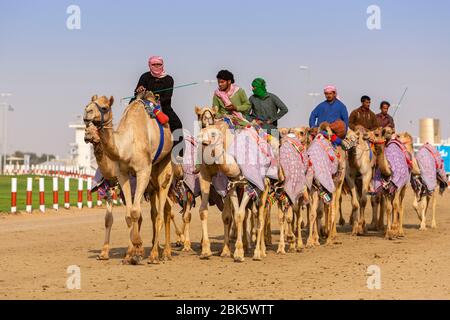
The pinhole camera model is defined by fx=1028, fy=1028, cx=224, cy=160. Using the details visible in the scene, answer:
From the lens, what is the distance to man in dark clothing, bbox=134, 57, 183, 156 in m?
16.8

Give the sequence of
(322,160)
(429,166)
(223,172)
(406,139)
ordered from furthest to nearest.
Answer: (429,166) → (406,139) → (322,160) → (223,172)

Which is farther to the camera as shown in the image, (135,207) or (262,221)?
(262,221)

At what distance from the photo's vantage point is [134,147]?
15500 mm

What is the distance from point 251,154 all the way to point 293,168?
1751mm

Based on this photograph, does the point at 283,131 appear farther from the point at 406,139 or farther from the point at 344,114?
the point at 406,139

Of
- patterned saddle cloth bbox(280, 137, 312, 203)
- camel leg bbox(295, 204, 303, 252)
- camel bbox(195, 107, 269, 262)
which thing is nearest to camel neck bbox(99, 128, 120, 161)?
camel bbox(195, 107, 269, 262)

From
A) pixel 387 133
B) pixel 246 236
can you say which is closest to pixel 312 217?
pixel 246 236

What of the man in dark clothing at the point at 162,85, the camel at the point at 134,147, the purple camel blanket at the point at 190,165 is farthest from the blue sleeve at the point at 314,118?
the camel at the point at 134,147

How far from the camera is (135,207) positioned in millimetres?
15422

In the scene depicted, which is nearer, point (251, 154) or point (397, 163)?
point (251, 154)

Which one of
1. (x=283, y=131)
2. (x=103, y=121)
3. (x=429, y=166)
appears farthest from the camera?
(x=429, y=166)

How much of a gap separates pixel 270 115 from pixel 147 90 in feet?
10.1
